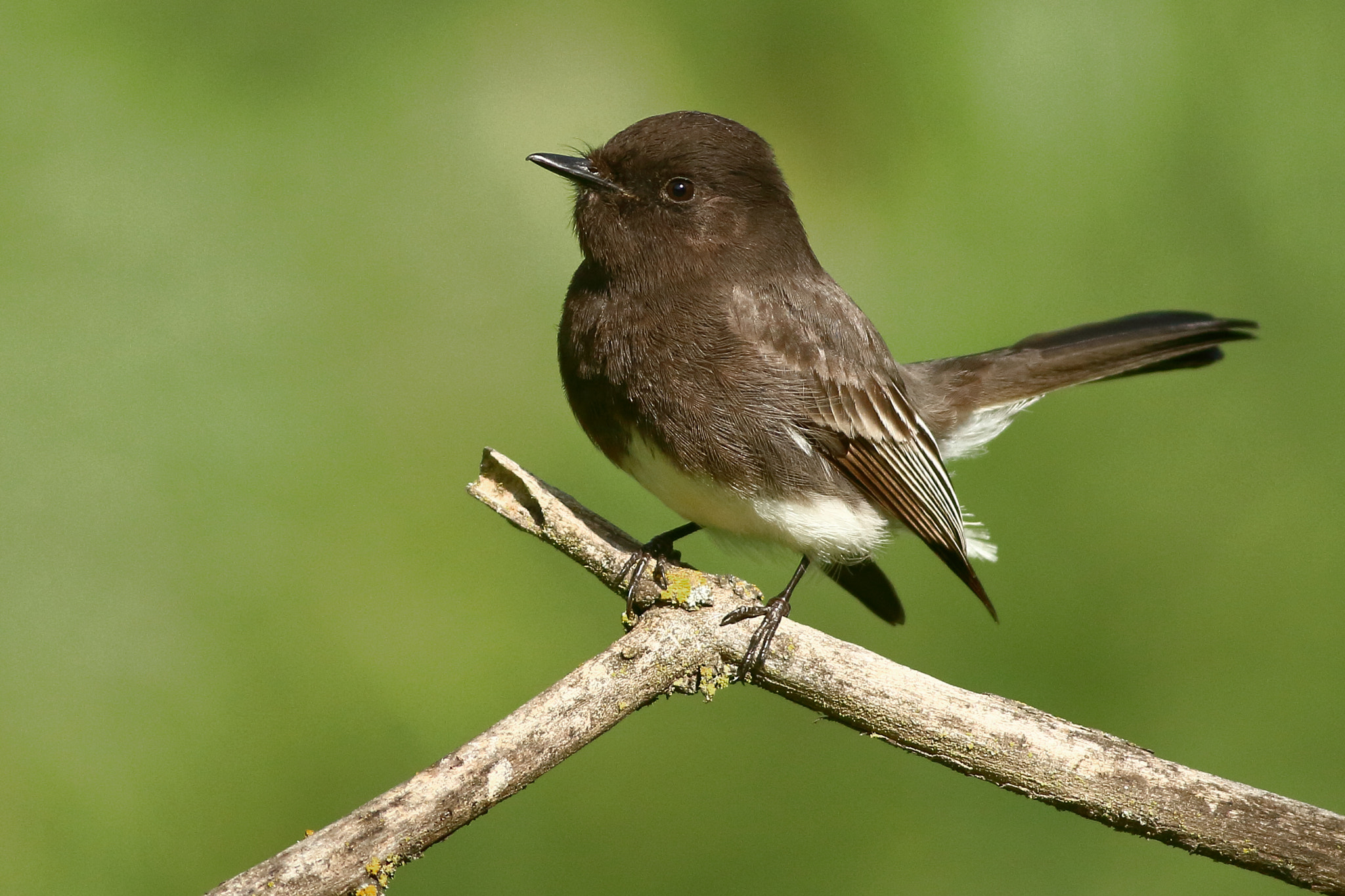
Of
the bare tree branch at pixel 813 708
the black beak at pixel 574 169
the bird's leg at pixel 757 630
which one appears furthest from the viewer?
the black beak at pixel 574 169

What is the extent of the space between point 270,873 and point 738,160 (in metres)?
2.08

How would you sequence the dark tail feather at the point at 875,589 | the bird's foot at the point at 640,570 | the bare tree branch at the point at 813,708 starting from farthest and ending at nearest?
1. the dark tail feather at the point at 875,589
2. the bird's foot at the point at 640,570
3. the bare tree branch at the point at 813,708

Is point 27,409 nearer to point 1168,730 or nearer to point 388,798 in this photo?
point 388,798

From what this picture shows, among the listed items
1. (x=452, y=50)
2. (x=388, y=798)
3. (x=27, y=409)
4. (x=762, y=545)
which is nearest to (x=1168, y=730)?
(x=762, y=545)

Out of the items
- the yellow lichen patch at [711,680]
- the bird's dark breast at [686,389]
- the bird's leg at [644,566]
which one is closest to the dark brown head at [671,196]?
the bird's dark breast at [686,389]

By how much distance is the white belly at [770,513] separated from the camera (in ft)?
10.6

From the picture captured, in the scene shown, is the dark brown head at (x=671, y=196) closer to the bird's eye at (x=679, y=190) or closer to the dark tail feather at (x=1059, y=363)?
the bird's eye at (x=679, y=190)

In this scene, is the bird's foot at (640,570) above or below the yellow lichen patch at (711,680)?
above

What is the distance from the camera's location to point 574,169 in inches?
131

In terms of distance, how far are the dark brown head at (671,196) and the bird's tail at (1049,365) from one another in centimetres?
85

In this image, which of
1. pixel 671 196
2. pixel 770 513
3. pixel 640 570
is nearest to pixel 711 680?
pixel 640 570

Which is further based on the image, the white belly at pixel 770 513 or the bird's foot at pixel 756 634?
the white belly at pixel 770 513

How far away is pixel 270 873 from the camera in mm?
2203

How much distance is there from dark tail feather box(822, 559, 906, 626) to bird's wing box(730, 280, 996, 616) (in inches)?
9.6
